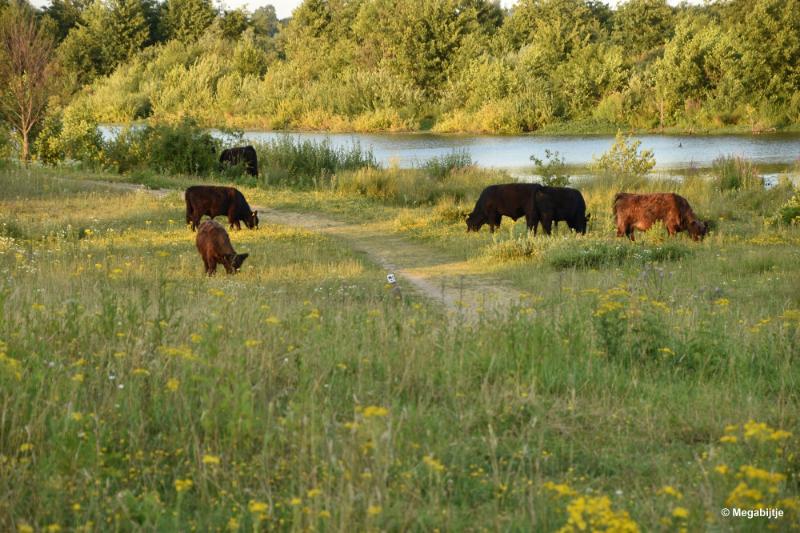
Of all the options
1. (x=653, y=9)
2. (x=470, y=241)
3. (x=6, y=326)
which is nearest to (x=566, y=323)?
(x=6, y=326)

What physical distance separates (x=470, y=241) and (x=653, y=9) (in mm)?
59214

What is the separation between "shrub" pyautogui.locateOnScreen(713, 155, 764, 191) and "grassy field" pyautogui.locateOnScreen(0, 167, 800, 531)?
15.4 meters

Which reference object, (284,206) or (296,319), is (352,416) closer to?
(296,319)

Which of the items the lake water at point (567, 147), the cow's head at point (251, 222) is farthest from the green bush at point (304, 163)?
the cow's head at point (251, 222)

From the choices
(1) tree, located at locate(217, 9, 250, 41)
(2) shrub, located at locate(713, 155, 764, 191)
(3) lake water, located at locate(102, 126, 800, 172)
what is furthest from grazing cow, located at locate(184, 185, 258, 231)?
(1) tree, located at locate(217, 9, 250, 41)

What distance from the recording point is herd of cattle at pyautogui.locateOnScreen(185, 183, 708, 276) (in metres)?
16.4

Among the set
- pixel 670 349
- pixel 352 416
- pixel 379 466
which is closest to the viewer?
pixel 379 466

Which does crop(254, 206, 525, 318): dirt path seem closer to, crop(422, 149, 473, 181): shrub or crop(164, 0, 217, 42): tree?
crop(422, 149, 473, 181): shrub

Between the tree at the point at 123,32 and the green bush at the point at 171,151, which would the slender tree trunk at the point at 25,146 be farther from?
the tree at the point at 123,32

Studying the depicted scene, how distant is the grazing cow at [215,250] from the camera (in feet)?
41.9

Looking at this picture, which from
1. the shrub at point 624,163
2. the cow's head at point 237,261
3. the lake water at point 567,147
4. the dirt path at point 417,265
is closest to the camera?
the dirt path at point 417,265

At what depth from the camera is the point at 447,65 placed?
66.1 meters

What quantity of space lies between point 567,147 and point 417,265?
32.1m

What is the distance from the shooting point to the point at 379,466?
422 cm
